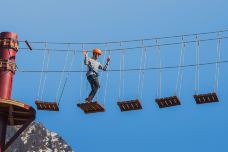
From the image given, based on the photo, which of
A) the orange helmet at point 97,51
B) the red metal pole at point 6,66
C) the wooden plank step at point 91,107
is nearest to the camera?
the red metal pole at point 6,66

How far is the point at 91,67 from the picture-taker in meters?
25.9

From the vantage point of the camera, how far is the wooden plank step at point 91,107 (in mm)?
24683

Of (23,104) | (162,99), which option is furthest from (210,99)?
(23,104)

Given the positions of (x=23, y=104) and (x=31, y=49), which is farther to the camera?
(x=31, y=49)

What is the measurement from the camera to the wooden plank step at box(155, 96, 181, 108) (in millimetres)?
25119

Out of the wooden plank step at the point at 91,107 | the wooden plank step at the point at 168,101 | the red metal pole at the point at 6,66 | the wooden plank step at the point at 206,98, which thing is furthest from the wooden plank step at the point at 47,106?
the wooden plank step at the point at 206,98

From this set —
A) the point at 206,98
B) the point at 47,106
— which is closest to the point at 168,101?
the point at 206,98

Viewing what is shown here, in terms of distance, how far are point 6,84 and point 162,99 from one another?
7023 millimetres

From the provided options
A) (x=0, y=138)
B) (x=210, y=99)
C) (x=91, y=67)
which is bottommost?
(x=0, y=138)

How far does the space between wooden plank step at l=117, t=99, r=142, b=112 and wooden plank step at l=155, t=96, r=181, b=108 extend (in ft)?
3.00

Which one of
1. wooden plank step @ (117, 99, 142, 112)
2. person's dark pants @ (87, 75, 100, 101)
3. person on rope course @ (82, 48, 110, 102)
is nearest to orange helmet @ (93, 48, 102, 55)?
person on rope course @ (82, 48, 110, 102)

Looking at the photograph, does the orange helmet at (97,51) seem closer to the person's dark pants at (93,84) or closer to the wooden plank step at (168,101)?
the person's dark pants at (93,84)

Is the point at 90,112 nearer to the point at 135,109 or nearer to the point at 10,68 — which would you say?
the point at 135,109

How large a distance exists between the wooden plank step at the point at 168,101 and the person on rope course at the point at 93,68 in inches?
119
